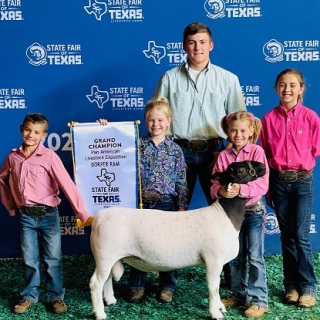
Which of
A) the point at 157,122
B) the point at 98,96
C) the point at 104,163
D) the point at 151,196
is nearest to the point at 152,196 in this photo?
the point at 151,196

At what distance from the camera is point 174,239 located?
11.6ft

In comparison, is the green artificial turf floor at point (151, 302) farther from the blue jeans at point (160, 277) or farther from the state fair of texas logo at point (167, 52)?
the state fair of texas logo at point (167, 52)

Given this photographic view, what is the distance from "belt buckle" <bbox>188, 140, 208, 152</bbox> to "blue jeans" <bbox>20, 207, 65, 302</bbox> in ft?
3.58

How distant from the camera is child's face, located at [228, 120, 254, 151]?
140 inches

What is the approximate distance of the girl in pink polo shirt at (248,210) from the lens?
3557mm

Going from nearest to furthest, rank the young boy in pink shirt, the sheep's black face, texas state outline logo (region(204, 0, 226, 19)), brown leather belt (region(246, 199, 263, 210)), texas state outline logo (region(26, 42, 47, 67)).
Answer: the sheep's black face
brown leather belt (region(246, 199, 263, 210))
the young boy in pink shirt
texas state outline logo (region(204, 0, 226, 19))
texas state outline logo (region(26, 42, 47, 67))

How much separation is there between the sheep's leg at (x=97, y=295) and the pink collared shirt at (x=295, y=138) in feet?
4.76

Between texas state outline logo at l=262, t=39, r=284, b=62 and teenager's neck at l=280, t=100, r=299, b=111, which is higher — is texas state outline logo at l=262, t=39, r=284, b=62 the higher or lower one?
the higher one

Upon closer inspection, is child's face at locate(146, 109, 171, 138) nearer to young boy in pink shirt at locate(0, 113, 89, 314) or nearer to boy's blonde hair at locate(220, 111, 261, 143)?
boy's blonde hair at locate(220, 111, 261, 143)

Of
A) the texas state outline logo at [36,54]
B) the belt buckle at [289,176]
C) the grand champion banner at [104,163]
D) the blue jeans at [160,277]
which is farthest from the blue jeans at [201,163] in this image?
the texas state outline logo at [36,54]

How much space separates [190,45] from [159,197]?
114cm

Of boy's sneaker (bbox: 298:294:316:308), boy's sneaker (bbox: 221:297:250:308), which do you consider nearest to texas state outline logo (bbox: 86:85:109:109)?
boy's sneaker (bbox: 221:297:250:308)

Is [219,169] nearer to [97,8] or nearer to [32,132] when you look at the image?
[32,132]

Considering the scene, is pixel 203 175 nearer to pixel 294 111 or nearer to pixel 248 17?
pixel 294 111
